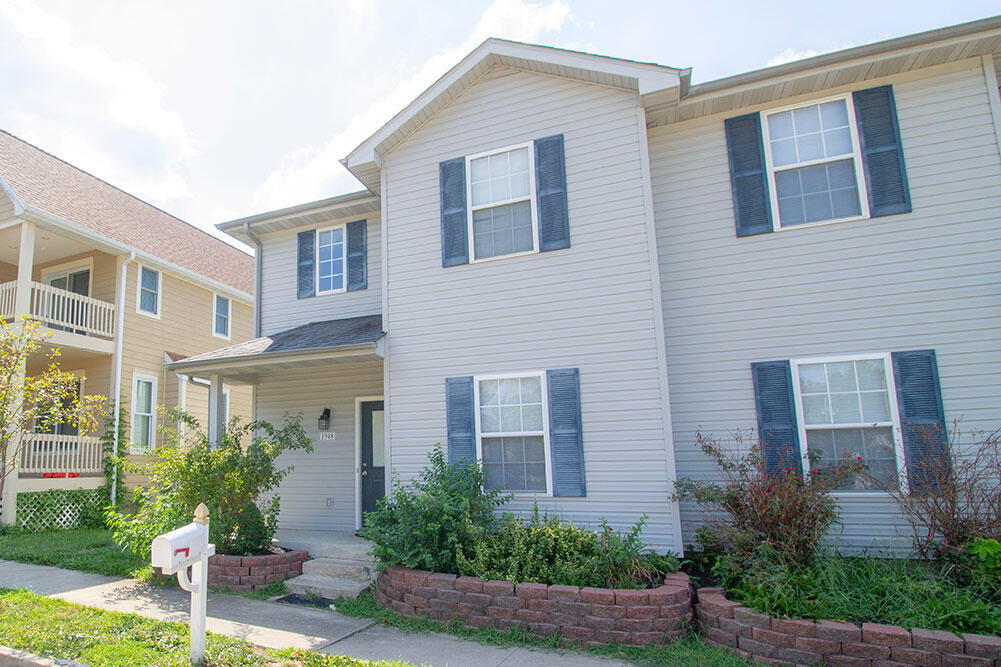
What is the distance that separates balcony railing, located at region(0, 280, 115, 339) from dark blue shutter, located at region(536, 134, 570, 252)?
10090mm

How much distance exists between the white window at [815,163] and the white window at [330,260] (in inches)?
274

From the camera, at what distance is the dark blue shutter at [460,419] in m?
7.77

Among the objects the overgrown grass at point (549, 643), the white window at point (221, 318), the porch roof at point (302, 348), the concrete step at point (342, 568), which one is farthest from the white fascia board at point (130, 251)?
the overgrown grass at point (549, 643)

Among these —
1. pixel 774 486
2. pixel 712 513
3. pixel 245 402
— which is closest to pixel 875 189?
pixel 774 486

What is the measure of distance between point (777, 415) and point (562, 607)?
11.5 feet

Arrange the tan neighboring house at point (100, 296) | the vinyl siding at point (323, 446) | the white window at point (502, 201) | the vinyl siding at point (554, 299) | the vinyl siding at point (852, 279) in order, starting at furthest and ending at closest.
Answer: the tan neighboring house at point (100, 296) < the vinyl siding at point (323, 446) < the white window at point (502, 201) < the vinyl siding at point (554, 299) < the vinyl siding at point (852, 279)

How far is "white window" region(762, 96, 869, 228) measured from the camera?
7.23 m

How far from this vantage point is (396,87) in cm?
1049

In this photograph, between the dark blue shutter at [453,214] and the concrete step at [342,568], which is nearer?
the concrete step at [342,568]

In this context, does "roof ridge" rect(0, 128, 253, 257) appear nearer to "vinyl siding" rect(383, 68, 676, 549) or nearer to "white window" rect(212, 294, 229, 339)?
"white window" rect(212, 294, 229, 339)

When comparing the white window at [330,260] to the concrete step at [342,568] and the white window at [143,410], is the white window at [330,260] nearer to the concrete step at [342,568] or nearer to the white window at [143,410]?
the concrete step at [342,568]

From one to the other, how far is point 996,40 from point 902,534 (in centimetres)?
560

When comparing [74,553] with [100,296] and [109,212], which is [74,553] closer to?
[100,296]

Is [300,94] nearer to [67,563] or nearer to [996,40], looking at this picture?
[67,563]
